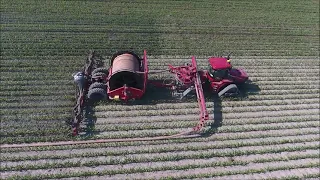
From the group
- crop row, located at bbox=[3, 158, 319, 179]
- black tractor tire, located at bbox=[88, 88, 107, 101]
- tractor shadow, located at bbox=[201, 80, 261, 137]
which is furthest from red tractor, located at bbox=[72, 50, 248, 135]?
crop row, located at bbox=[3, 158, 319, 179]

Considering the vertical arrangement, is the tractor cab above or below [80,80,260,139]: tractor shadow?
above

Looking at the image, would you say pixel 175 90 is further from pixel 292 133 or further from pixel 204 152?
pixel 292 133

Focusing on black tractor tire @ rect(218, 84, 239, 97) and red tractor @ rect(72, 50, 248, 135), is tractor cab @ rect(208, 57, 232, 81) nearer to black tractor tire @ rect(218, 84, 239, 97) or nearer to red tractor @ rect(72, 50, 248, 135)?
red tractor @ rect(72, 50, 248, 135)

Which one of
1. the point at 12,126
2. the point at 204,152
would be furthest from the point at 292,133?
the point at 12,126

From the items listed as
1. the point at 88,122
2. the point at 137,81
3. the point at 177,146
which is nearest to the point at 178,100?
the point at 137,81

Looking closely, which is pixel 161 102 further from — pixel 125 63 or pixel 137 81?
pixel 125 63

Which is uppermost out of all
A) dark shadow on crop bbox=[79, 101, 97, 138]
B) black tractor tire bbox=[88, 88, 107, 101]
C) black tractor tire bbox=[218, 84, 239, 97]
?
black tractor tire bbox=[88, 88, 107, 101]
